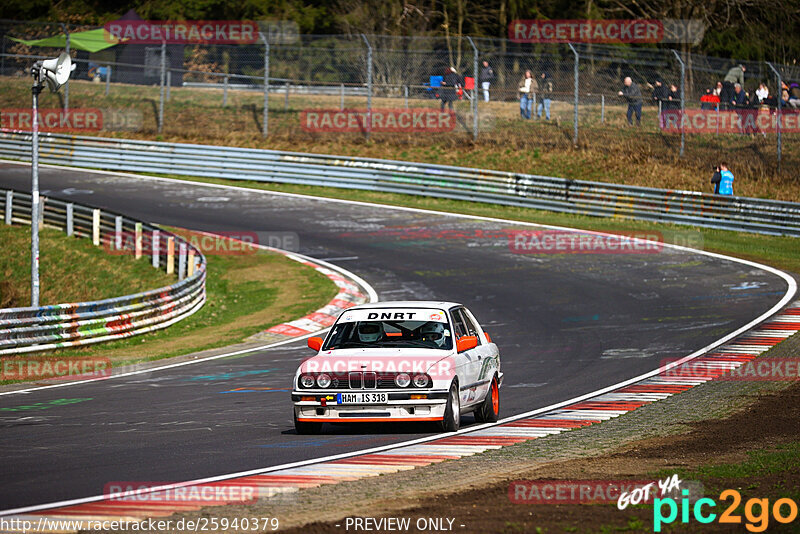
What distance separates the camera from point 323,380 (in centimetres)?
1052

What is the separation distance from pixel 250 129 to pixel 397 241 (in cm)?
1392

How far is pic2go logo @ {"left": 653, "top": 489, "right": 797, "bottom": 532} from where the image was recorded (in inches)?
257

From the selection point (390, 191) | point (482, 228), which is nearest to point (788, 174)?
point (482, 228)

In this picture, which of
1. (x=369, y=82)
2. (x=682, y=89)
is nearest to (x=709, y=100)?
(x=682, y=89)

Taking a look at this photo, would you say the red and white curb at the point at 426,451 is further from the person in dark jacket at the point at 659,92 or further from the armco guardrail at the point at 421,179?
the person in dark jacket at the point at 659,92

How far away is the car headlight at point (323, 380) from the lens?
10508 mm

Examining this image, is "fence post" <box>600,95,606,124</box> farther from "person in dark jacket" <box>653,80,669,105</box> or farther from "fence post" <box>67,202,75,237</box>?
"fence post" <box>67,202,75,237</box>

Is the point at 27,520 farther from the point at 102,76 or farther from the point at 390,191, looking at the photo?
the point at 102,76

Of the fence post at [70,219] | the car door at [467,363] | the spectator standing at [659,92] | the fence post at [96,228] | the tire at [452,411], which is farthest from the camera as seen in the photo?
the spectator standing at [659,92]

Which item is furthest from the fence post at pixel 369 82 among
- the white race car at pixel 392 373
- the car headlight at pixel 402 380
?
the car headlight at pixel 402 380

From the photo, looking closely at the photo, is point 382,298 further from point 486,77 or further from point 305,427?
point 486,77

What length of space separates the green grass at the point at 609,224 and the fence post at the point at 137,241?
9208 millimetres

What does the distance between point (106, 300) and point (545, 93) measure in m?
20.1

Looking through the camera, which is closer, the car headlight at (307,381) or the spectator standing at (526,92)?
the car headlight at (307,381)
